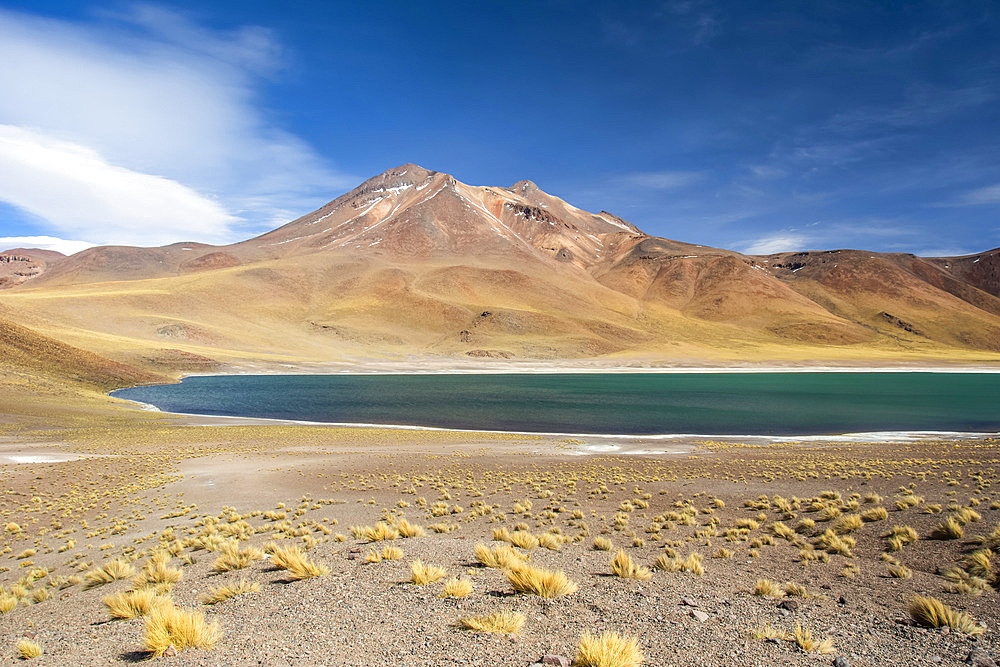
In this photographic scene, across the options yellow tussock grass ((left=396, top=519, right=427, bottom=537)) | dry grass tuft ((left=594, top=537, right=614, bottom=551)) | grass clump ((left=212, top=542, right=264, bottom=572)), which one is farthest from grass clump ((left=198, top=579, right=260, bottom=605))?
dry grass tuft ((left=594, top=537, right=614, bottom=551))

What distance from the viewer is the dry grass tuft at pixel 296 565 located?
26.5 feet

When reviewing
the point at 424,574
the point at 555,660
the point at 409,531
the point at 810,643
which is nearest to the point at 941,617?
the point at 810,643

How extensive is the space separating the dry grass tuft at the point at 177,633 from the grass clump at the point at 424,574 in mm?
2539

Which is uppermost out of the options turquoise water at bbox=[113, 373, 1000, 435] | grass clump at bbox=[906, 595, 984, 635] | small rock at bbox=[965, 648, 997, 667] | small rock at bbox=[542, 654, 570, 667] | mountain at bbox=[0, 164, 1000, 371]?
mountain at bbox=[0, 164, 1000, 371]

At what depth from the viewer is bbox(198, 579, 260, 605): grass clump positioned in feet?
24.4

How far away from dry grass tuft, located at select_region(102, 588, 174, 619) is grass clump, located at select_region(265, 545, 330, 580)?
63.1 inches

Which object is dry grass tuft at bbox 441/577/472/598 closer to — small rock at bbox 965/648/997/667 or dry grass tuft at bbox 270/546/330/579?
dry grass tuft at bbox 270/546/330/579

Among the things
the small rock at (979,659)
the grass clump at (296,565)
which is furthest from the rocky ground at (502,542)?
the grass clump at (296,565)

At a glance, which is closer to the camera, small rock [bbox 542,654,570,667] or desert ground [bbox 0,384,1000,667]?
small rock [bbox 542,654,570,667]

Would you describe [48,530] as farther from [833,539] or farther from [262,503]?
[833,539]

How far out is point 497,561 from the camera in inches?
337

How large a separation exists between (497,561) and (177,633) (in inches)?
170

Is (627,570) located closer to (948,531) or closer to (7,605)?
(948,531)

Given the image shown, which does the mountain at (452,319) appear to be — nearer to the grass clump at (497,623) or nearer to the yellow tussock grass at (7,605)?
the yellow tussock grass at (7,605)
